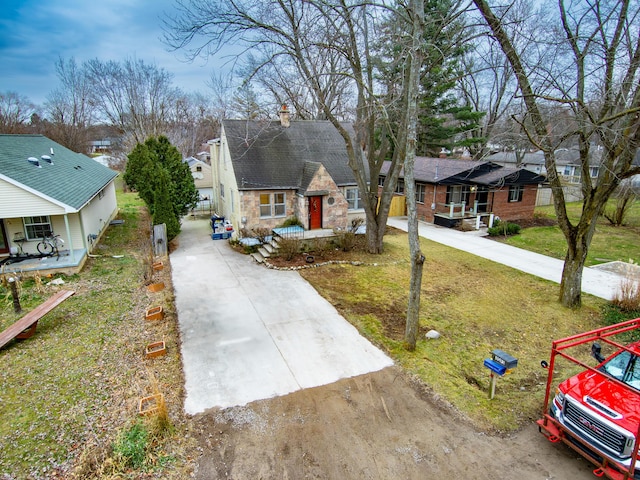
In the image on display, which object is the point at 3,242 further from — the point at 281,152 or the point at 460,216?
the point at 460,216

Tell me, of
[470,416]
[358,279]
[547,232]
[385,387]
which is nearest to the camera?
[470,416]

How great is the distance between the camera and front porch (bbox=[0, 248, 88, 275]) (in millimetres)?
12688

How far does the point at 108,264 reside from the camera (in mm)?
14500

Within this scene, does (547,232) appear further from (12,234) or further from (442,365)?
(12,234)

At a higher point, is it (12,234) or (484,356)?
(12,234)

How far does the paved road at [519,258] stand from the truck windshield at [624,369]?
6830mm

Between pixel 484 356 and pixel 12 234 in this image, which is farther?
pixel 12 234

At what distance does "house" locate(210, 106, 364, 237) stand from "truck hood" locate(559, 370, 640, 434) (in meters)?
13.1

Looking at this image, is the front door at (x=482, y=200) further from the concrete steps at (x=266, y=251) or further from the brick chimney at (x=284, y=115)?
the concrete steps at (x=266, y=251)

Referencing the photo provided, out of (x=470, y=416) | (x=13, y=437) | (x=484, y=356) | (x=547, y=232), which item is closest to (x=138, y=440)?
(x=13, y=437)

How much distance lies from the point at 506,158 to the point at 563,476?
40085 millimetres

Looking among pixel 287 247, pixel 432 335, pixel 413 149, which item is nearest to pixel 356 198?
pixel 287 247

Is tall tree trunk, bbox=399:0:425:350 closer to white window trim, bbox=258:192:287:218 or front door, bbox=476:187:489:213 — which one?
white window trim, bbox=258:192:287:218

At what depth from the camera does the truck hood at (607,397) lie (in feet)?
16.7
